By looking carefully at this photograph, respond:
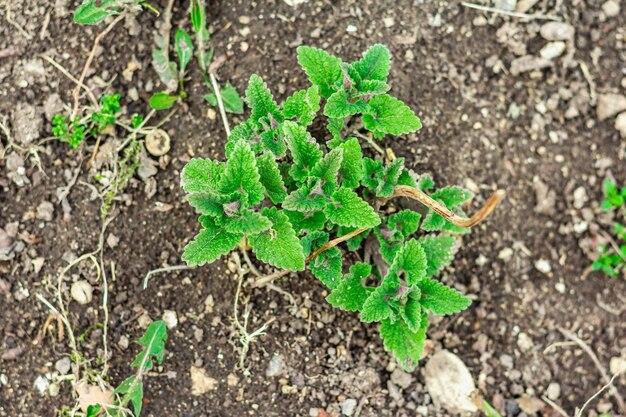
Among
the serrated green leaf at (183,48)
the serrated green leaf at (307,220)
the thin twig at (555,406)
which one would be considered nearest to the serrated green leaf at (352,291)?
the serrated green leaf at (307,220)

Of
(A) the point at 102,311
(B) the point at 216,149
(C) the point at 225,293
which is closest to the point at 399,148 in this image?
(B) the point at 216,149

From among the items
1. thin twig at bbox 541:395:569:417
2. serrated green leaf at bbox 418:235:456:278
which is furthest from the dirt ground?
serrated green leaf at bbox 418:235:456:278

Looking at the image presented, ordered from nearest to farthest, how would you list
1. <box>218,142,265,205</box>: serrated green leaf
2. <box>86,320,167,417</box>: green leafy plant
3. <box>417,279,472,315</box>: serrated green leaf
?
<box>218,142,265,205</box>: serrated green leaf, <box>417,279,472,315</box>: serrated green leaf, <box>86,320,167,417</box>: green leafy plant

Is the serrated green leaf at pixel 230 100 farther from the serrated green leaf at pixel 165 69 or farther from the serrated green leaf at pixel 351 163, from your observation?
the serrated green leaf at pixel 351 163

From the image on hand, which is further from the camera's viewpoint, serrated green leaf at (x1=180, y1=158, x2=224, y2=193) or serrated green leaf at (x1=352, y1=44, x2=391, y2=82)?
serrated green leaf at (x1=352, y1=44, x2=391, y2=82)

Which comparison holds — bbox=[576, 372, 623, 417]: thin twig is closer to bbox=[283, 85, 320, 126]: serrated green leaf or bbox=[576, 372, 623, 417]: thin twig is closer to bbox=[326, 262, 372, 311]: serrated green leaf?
bbox=[326, 262, 372, 311]: serrated green leaf
